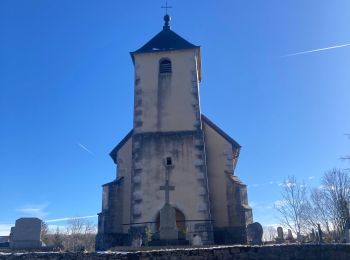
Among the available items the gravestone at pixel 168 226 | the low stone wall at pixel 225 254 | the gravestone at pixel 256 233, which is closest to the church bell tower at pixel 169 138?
the gravestone at pixel 168 226

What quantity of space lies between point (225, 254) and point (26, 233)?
13352 millimetres

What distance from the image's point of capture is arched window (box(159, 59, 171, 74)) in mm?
21344

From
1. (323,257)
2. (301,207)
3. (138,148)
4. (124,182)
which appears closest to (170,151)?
(138,148)

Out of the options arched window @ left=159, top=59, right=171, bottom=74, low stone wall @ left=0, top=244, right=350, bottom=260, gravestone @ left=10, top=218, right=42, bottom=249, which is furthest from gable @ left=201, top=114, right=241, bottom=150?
low stone wall @ left=0, top=244, right=350, bottom=260

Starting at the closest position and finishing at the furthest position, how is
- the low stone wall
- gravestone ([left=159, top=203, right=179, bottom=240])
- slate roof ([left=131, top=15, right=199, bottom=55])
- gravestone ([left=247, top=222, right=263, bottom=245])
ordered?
the low stone wall → gravestone ([left=159, top=203, right=179, bottom=240]) → gravestone ([left=247, top=222, right=263, bottom=245]) → slate roof ([left=131, top=15, right=199, bottom=55])

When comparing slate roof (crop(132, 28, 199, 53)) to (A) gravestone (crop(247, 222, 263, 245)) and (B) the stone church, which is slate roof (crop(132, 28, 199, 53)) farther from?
(A) gravestone (crop(247, 222, 263, 245))

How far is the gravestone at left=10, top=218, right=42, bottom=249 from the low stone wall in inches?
428

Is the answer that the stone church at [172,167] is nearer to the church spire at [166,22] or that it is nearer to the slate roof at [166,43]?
the slate roof at [166,43]

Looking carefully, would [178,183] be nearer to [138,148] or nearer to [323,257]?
[138,148]

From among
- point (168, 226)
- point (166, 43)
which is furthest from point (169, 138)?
point (166, 43)

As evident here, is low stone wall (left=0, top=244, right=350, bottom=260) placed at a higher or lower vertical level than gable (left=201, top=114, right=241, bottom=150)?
lower

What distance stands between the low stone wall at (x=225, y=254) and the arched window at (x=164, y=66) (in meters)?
14.5

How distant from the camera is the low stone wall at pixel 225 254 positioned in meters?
7.86

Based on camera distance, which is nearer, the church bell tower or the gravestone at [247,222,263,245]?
the gravestone at [247,222,263,245]
